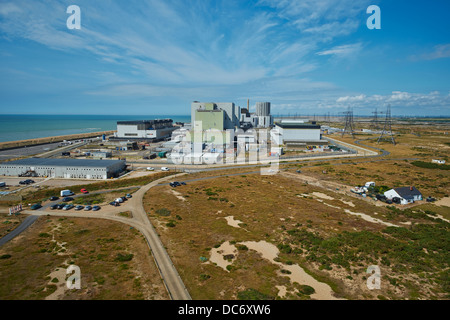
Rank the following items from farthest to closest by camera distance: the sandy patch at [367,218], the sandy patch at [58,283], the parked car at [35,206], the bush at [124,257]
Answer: the parked car at [35,206], the sandy patch at [367,218], the bush at [124,257], the sandy patch at [58,283]

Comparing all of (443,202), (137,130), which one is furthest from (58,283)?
(137,130)

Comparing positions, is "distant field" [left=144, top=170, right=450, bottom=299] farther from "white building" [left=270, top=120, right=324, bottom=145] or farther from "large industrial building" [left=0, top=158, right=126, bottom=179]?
"white building" [left=270, top=120, right=324, bottom=145]

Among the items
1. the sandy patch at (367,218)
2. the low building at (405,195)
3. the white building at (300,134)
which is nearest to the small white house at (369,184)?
the low building at (405,195)

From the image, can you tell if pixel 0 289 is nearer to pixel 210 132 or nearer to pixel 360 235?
pixel 360 235

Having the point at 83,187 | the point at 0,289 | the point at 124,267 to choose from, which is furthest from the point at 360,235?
the point at 83,187

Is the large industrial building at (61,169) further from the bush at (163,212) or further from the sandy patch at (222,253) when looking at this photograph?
the sandy patch at (222,253)

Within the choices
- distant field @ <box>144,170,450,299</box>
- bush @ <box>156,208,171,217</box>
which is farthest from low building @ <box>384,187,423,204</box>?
bush @ <box>156,208,171,217</box>

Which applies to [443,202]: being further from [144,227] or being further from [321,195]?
[144,227]

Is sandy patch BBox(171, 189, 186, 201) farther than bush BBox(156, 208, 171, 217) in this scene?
Yes
